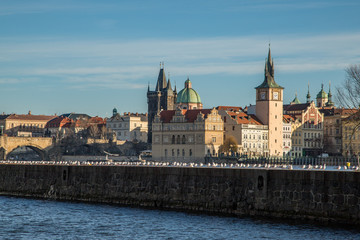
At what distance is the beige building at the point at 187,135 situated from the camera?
535ft

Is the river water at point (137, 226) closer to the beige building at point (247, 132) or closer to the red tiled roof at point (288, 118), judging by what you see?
the beige building at point (247, 132)

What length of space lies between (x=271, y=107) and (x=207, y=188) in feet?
382

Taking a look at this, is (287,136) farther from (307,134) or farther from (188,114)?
(188,114)

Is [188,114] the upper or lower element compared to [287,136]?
upper

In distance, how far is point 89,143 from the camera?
188 meters

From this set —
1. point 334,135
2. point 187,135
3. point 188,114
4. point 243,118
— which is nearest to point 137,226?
point 187,135

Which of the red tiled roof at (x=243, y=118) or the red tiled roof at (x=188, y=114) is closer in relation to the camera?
the red tiled roof at (x=188, y=114)

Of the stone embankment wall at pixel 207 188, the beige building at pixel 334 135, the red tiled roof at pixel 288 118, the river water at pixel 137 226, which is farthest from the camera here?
the red tiled roof at pixel 288 118

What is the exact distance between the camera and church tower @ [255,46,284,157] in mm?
168375

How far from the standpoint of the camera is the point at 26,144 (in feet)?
551

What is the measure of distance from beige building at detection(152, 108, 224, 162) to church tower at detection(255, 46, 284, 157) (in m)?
10.5

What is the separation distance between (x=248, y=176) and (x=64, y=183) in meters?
21.6

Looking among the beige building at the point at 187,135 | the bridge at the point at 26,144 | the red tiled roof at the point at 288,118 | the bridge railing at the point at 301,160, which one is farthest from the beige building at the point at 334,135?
the bridge at the point at 26,144

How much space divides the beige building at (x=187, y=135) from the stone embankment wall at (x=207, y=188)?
90.9 metres
